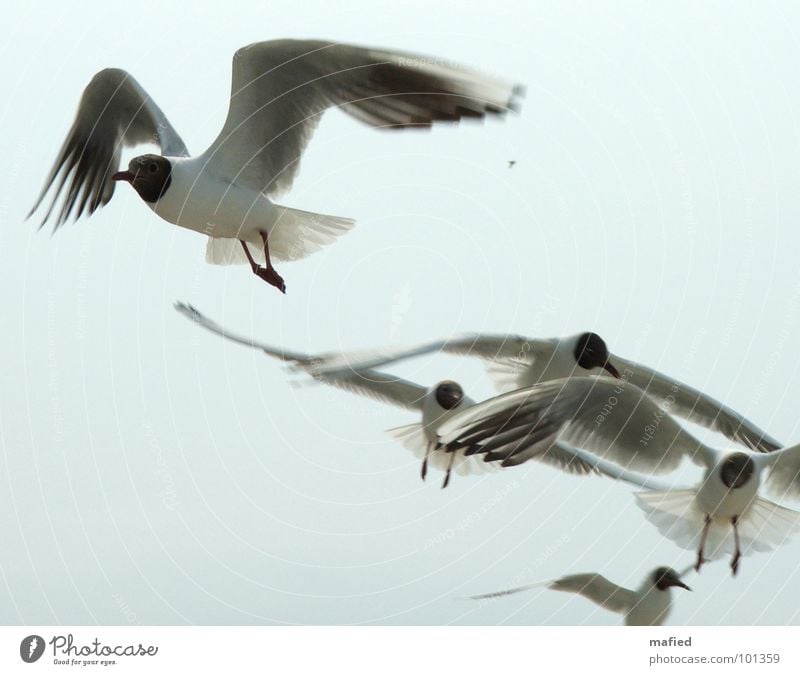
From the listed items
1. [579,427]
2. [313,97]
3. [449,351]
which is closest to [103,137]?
[313,97]

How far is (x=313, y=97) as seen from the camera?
4.12 m

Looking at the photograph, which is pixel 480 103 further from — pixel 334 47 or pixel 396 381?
pixel 396 381

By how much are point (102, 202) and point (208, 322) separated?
0.56m

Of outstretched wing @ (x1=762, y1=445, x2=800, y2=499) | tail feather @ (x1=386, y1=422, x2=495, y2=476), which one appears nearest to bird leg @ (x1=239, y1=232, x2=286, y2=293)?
tail feather @ (x1=386, y1=422, x2=495, y2=476)

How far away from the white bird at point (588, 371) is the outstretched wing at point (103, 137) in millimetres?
801

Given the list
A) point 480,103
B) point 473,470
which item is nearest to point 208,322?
point 480,103

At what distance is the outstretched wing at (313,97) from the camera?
150 inches

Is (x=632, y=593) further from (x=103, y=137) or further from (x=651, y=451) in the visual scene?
(x=103, y=137)

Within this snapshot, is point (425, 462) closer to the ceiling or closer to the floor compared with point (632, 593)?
closer to the ceiling

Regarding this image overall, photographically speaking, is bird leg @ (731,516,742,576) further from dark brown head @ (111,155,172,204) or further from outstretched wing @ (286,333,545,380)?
dark brown head @ (111,155,172,204)
